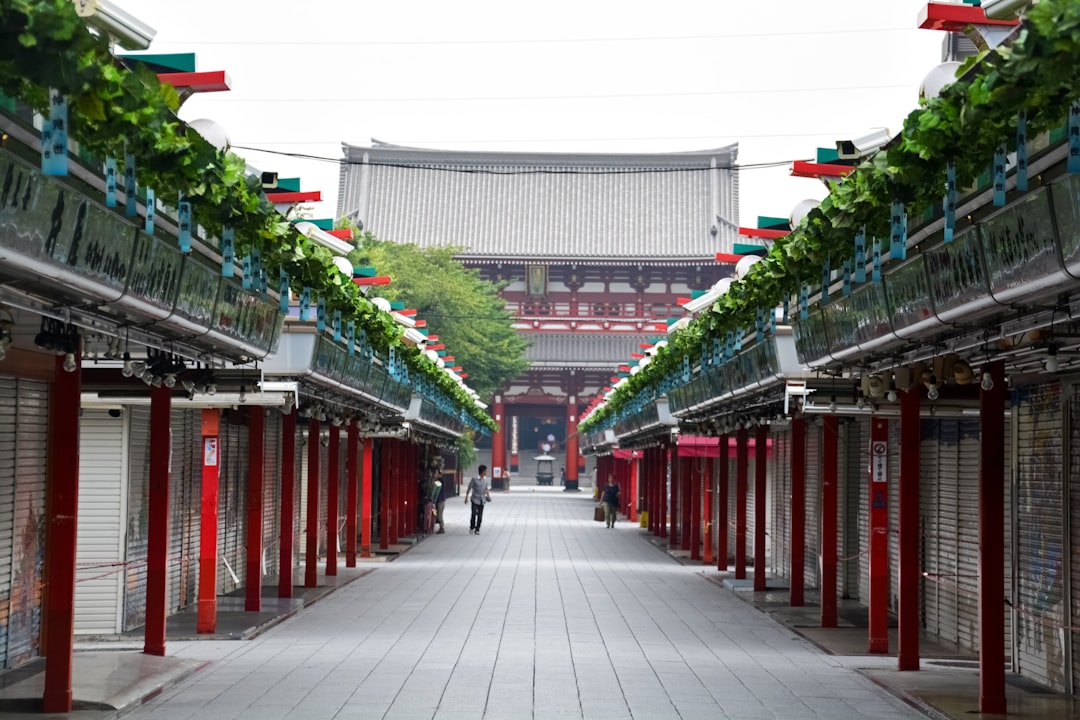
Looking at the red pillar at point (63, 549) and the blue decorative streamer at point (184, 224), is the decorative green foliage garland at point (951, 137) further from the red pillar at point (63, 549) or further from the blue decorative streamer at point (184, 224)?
the red pillar at point (63, 549)

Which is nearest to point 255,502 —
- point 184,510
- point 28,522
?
point 184,510

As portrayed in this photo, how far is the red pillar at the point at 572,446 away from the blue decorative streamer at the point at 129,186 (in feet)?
218

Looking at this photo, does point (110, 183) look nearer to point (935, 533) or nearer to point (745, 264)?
point (745, 264)

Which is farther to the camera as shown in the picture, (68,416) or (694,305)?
(694,305)

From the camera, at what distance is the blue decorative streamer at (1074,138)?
7.47m

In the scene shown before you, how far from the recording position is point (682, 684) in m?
14.2

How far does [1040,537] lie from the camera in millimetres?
15000

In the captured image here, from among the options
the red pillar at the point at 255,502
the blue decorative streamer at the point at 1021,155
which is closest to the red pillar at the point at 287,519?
the red pillar at the point at 255,502

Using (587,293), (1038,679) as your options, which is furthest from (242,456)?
(587,293)

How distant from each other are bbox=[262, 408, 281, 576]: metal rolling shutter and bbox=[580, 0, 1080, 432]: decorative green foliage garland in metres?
12.7

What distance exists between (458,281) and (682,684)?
153 feet

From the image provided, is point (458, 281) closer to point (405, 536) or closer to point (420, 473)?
point (420, 473)

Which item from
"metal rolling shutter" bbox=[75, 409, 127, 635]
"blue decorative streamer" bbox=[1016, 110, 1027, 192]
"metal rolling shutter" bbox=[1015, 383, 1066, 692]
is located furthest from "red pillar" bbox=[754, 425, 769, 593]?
"blue decorative streamer" bbox=[1016, 110, 1027, 192]

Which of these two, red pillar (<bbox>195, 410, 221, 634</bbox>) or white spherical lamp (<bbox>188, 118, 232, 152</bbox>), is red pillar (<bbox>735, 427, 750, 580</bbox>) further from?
white spherical lamp (<bbox>188, 118, 232, 152</bbox>)
